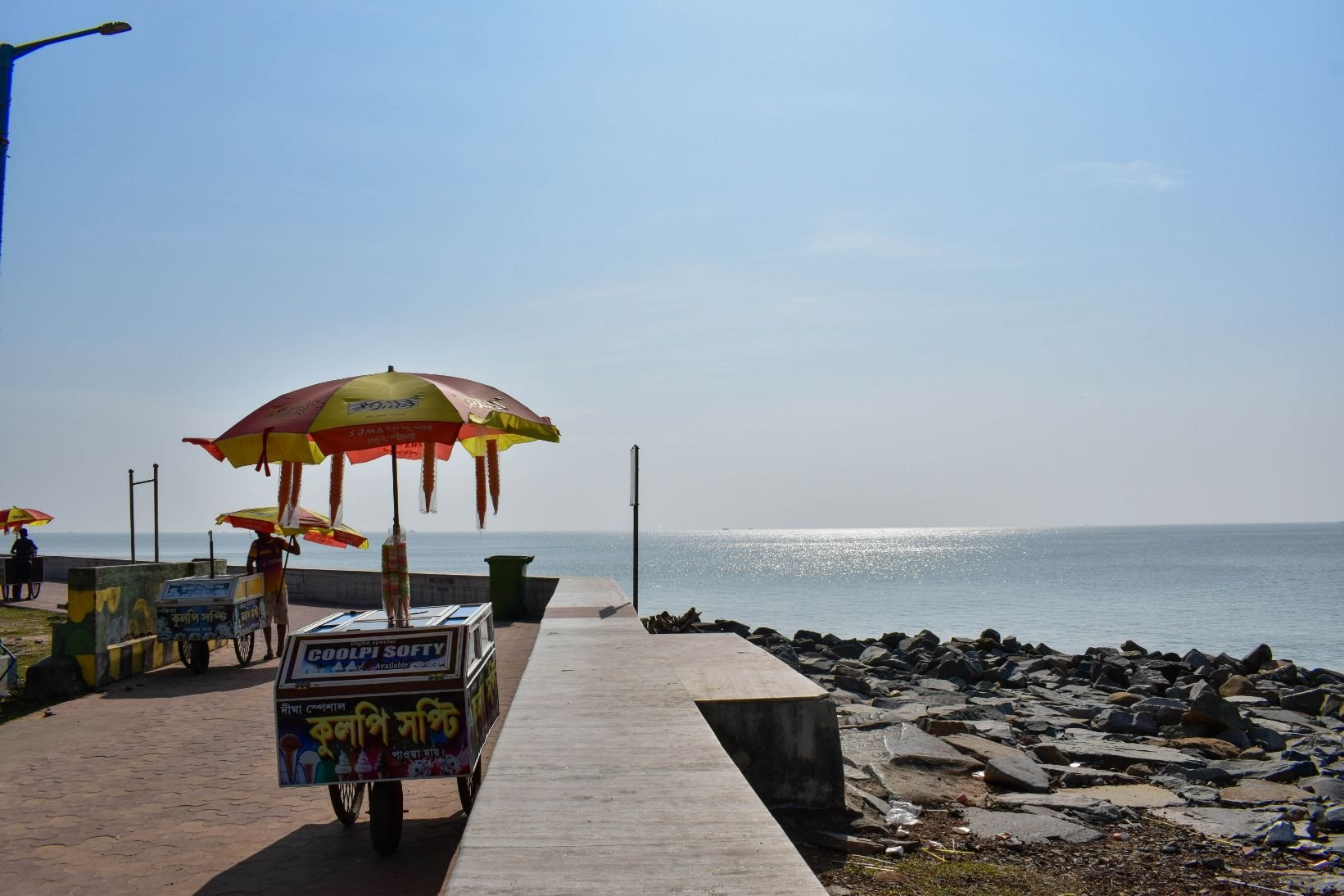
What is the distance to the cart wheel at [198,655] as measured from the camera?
44.1ft

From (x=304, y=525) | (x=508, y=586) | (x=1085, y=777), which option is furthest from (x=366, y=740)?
(x=508, y=586)

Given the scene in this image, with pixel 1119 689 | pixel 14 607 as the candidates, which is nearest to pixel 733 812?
pixel 1119 689

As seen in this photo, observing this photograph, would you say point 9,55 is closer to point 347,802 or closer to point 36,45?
point 36,45

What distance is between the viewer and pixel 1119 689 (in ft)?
62.0

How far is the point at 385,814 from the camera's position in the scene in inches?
244

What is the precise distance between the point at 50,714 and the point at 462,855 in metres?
9.08

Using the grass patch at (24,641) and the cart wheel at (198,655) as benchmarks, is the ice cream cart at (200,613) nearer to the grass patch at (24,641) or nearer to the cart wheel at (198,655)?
the cart wheel at (198,655)

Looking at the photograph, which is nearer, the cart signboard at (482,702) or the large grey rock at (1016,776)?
the cart signboard at (482,702)

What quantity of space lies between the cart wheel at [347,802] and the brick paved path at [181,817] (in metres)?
0.08

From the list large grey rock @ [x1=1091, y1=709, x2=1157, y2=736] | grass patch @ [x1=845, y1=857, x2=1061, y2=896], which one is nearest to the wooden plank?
grass patch @ [x1=845, y1=857, x2=1061, y2=896]

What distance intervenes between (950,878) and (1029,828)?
1493 millimetres

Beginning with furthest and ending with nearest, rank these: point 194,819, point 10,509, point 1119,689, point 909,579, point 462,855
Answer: point 909,579, point 10,509, point 1119,689, point 194,819, point 462,855

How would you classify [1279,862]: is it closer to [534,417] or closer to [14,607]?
[534,417]

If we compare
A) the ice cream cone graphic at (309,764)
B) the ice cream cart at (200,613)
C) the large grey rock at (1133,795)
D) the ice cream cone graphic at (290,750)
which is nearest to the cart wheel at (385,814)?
the ice cream cone graphic at (309,764)
